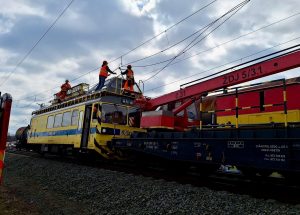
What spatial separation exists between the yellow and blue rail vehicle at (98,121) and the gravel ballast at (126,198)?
299 centimetres

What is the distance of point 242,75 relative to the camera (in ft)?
25.8

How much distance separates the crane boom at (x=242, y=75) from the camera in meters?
6.78

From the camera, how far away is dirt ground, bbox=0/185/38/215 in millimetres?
5891

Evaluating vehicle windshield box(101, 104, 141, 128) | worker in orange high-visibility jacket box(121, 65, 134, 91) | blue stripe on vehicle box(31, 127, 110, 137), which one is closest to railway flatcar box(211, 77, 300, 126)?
vehicle windshield box(101, 104, 141, 128)

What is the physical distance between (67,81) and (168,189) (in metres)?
15.4

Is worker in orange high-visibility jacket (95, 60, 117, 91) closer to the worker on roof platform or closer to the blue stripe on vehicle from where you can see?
the blue stripe on vehicle

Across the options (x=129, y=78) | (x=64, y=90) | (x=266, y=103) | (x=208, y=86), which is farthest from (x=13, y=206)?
(x=64, y=90)

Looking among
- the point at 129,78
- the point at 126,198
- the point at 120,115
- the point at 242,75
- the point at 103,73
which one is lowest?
the point at 126,198

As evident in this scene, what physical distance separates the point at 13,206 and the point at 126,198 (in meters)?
2.49

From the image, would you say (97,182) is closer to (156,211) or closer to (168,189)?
(168,189)

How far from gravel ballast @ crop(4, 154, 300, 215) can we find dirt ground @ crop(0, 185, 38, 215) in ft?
0.55

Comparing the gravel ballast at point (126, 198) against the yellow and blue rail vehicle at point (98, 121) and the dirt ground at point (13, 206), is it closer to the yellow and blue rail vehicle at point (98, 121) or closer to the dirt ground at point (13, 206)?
the dirt ground at point (13, 206)

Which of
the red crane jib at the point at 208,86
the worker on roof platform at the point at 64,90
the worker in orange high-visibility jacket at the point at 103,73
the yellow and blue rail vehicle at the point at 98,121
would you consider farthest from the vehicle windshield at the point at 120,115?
the worker on roof platform at the point at 64,90

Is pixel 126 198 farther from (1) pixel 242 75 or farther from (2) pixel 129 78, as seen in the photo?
(2) pixel 129 78
